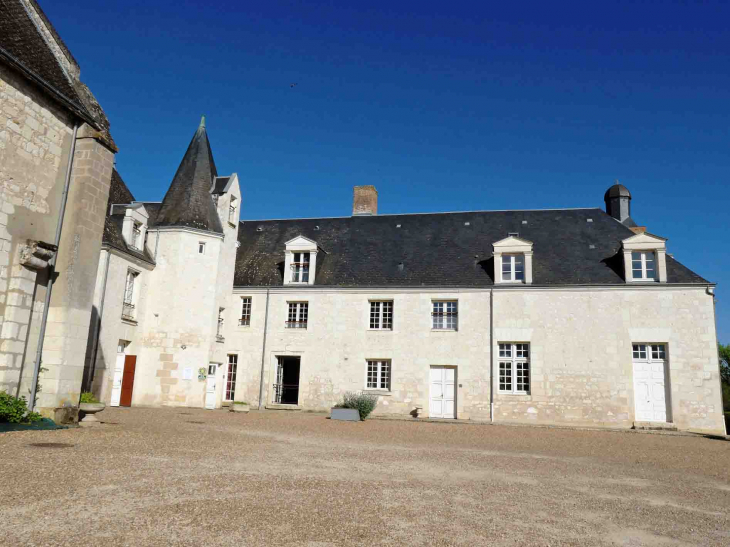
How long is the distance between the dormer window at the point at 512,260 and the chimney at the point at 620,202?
573 cm

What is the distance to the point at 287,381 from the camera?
2503 centimetres

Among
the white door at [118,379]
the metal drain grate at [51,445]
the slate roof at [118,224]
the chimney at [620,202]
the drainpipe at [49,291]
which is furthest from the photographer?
the chimney at [620,202]

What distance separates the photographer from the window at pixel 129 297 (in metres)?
20.5

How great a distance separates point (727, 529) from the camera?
5.47 metres

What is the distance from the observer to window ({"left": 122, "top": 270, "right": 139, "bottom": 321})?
20516mm

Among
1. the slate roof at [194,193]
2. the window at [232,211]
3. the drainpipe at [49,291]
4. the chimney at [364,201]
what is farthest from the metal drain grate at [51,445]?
the chimney at [364,201]

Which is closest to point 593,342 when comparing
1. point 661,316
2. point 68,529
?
point 661,316

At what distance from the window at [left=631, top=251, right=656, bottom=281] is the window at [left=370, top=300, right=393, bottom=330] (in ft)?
30.3

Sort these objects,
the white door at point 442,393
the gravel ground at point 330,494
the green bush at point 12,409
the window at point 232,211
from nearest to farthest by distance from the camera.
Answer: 1. the gravel ground at point 330,494
2. the green bush at point 12,409
3. the white door at point 442,393
4. the window at point 232,211

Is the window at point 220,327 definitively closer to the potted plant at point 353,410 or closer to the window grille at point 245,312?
the window grille at point 245,312

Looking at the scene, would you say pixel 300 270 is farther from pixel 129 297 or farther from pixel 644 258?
pixel 644 258

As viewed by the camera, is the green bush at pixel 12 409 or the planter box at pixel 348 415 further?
the planter box at pixel 348 415

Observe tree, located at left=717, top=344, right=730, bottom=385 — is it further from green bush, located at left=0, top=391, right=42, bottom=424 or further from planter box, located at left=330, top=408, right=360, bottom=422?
green bush, located at left=0, top=391, right=42, bottom=424

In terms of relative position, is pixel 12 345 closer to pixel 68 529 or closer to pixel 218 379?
pixel 68 529
